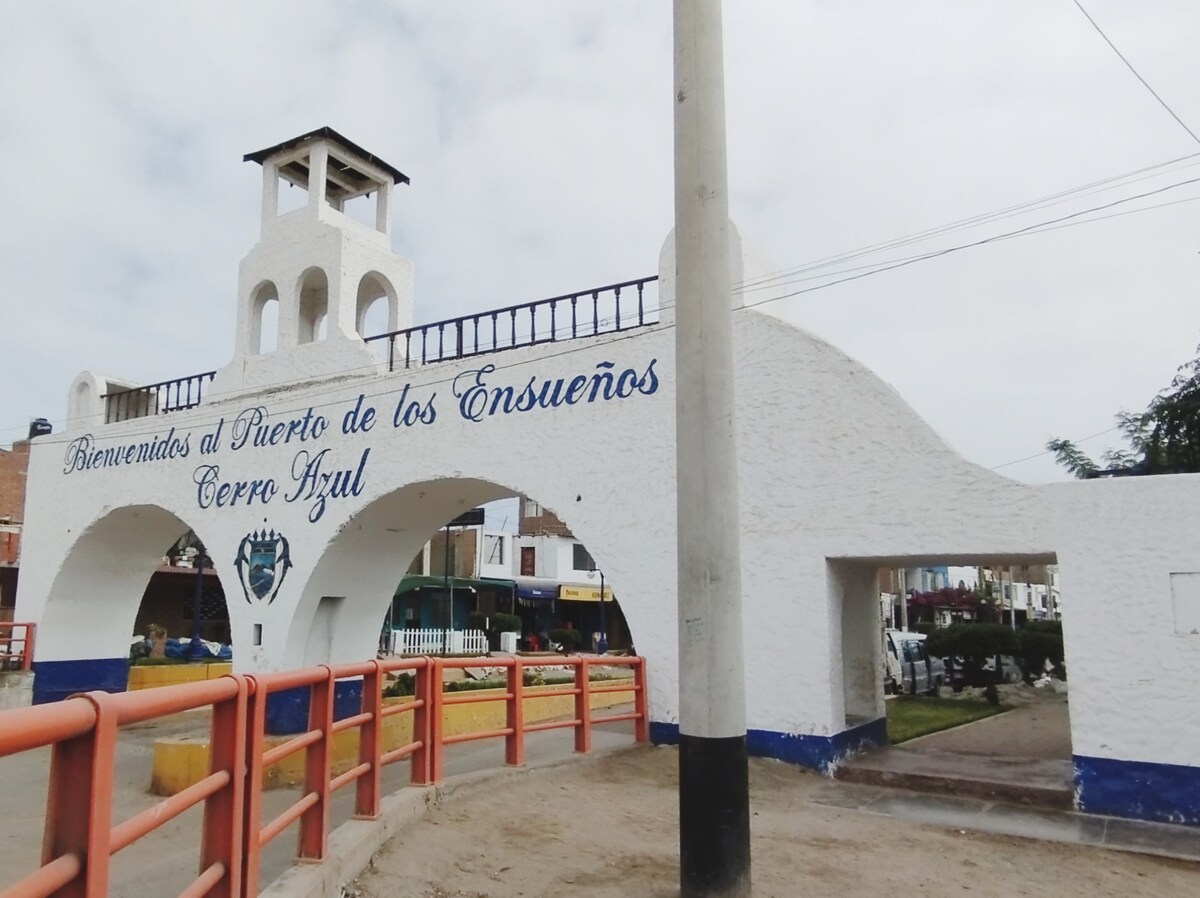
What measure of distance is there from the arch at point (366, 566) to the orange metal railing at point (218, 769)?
5.21m

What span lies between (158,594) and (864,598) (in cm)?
2358

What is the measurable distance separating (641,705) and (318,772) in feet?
16.4

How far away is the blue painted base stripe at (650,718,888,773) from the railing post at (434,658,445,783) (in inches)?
107

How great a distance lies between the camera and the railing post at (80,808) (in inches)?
98.1

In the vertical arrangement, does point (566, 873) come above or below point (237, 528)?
below

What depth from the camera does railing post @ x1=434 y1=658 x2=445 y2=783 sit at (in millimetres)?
6574

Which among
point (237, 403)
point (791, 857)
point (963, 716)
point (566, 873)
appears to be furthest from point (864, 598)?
point (237, 403)

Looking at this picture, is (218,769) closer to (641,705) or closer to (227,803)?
(227,803)

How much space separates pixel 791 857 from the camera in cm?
576

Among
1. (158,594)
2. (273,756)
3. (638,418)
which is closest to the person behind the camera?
(273,756)

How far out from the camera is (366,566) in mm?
13062

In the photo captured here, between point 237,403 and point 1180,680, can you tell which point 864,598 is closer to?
point 1180,680

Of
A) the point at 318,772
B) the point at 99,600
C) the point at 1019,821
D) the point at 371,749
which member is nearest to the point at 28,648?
the point at 99,600

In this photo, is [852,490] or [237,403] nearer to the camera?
[852,490]
